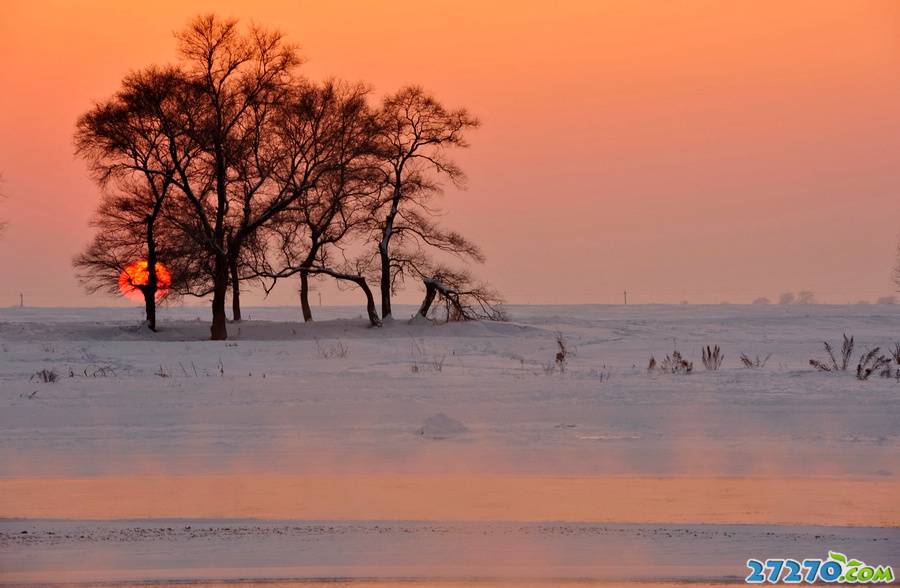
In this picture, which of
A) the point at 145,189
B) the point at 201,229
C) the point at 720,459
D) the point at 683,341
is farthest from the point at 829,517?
the point at 145,189

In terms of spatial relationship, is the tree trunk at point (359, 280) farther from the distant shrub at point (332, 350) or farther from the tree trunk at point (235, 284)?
the distant shrub at point (332, 350)

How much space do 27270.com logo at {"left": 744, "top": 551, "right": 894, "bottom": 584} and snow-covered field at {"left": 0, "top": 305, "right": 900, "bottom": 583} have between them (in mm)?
222

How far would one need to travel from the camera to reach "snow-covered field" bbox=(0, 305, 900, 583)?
25.9 feet

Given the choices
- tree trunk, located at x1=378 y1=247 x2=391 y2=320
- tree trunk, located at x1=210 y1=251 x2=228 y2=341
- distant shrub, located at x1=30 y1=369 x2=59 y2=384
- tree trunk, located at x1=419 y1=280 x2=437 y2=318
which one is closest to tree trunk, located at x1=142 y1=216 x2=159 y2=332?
tree trunk, located at x1=210 y1=251 x2=228 y2=341

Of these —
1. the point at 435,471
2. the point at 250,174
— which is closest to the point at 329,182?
the point at 250,174

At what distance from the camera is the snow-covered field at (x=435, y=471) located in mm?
7887

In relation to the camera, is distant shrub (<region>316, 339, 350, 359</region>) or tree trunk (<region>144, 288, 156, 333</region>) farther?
tree trunk (<region>144, 288, 156, 333</region>)

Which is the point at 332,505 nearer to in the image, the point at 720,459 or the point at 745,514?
the point at 745,514

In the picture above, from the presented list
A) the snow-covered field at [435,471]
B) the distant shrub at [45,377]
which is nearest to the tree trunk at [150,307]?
the snow-covered field at [435,471]

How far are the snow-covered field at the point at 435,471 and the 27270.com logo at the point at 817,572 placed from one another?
22cm

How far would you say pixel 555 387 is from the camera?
17.9 metres

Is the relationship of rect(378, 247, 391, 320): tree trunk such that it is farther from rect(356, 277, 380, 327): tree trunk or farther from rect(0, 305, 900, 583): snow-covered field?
rect(0, 305, 900, 583): snow-covered field

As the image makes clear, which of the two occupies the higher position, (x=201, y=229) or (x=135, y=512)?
(x=201, y=229)

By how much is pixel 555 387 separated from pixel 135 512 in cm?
944
